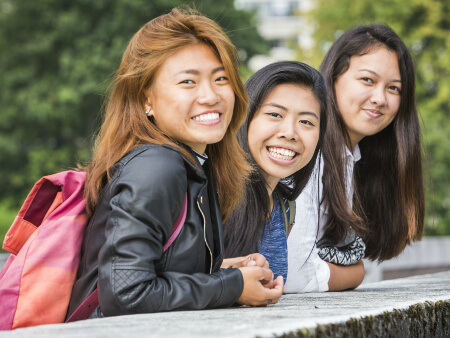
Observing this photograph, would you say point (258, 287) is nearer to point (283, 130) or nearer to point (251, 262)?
point (251, 262)

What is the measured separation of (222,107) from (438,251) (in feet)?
33.0

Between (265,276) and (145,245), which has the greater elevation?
(145,245)

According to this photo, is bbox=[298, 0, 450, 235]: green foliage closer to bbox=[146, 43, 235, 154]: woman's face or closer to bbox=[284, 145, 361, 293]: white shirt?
bbox=[284, 145, 361, 293]: white shirt

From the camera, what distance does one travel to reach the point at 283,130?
3.59 meters

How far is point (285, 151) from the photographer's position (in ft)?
11.9

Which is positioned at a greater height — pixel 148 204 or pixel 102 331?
pixel 148 204

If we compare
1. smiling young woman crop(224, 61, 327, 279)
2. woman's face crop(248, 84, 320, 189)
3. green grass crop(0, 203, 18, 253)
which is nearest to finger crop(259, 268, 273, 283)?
smiling young woman crop(224, 61, 327, 279)

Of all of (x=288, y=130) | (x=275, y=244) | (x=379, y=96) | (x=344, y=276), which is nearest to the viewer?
(x=288, y=130)

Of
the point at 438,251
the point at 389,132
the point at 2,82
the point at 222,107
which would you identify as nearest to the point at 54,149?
the point at 2,82

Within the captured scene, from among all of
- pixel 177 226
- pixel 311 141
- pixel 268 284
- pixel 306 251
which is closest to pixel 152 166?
pixel 177 226

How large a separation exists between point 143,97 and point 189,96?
210 mm

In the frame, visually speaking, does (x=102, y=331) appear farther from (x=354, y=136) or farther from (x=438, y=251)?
(x=438, y=251)

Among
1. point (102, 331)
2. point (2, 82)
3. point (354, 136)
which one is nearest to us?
point (102, 331)

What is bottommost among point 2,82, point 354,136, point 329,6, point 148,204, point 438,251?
point 438,251
